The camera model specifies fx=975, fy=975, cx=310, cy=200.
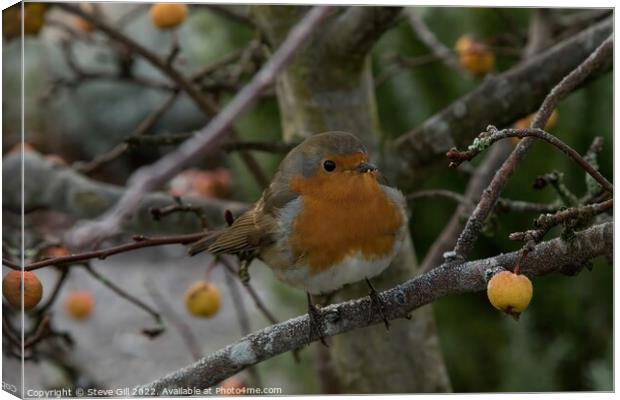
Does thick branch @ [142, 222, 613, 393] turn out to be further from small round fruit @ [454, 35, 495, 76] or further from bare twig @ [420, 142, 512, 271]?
small round fruit @ [454, 35, 495, 76]

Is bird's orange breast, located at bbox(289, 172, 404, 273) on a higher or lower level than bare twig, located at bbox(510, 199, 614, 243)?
higher

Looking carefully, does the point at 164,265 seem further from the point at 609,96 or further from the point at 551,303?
the point at 609,96

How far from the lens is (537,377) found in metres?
2.24

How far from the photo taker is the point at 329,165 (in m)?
1.62

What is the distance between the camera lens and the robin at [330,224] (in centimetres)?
160

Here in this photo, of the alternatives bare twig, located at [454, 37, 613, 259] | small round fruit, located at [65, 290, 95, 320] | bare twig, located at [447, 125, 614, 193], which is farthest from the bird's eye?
small round fruit, located at [65, 290, 95, 320]

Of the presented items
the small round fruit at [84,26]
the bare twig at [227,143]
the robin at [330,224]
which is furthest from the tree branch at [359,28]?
the small round fruit at [84,26]

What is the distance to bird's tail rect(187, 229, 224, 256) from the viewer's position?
1636 millimetres

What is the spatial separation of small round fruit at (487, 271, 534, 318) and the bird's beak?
44cm

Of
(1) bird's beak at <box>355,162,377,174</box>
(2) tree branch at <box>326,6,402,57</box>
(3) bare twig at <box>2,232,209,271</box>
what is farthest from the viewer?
(2) tree branch at <box>326,6,402,57</box>

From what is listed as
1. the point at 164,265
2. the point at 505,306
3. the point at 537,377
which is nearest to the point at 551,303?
the point at 537,377

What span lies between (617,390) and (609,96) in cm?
86

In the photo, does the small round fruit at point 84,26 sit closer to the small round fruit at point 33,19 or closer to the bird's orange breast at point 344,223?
the small round fruit at point 33,19

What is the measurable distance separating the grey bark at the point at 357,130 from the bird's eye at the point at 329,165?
0.42 metres
